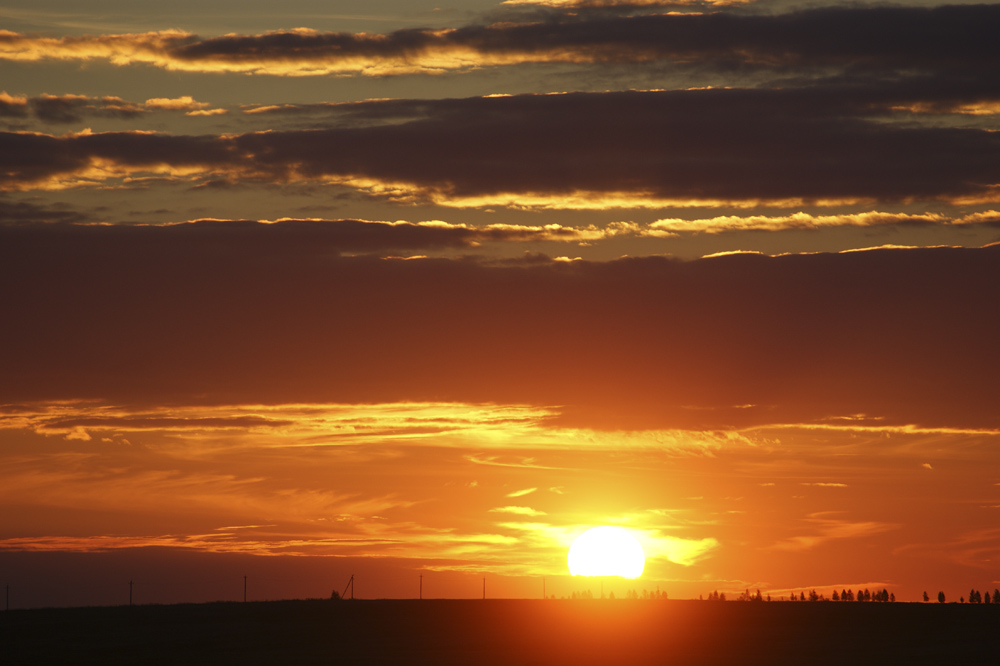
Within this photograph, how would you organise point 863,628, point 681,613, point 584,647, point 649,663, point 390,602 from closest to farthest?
point 649,663 < point 584,647 < point 863,628 < point 681,613 < point 390,602

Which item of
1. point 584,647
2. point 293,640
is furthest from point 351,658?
point 584,647

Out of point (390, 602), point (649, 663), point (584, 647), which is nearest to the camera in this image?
point (649, 663)

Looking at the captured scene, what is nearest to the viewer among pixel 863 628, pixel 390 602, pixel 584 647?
pixel 584 647

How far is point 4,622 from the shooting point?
111438 millimetres

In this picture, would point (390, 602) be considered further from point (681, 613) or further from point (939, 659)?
point (939, 659)

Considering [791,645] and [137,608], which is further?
[137,608]

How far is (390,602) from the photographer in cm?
11725

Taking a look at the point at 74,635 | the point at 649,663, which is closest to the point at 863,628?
the point at 649,663

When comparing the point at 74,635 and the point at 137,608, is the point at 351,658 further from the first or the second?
the point at 137,608

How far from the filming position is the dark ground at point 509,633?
8950 cm

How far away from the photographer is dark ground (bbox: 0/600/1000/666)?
89.5 m

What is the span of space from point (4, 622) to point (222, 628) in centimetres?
2099

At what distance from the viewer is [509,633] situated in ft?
325

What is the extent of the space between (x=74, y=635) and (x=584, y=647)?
3988 centimetres
